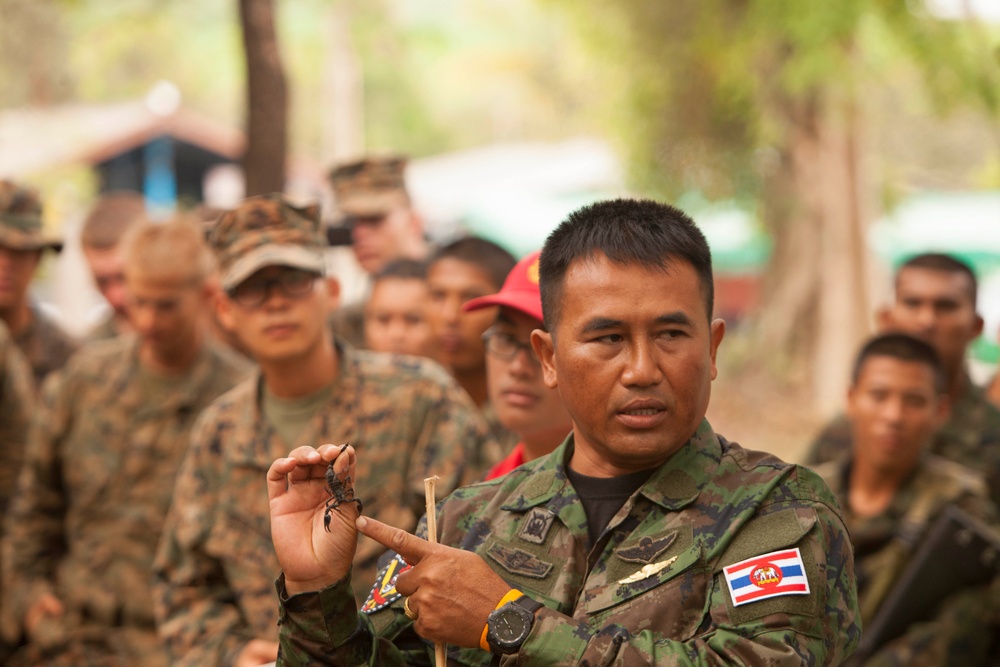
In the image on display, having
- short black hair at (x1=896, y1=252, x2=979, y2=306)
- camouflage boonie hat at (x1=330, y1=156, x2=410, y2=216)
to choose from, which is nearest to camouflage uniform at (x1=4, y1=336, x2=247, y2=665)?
camouflage boonie hat at (x1=330, y1=156, x2=410, y2=216)

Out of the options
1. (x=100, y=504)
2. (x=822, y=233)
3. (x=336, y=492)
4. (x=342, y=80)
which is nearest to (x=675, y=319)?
(x=336, y=492)

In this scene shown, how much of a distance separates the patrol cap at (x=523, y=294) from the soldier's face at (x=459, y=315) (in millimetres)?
1230

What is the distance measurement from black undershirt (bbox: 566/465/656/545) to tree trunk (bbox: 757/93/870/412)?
34.6 ft

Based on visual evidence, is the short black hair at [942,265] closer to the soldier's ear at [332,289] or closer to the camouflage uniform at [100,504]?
the soldier's ear at [332,289]

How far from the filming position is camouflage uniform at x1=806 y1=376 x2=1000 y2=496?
537cm

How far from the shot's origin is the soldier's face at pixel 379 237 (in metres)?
6.95

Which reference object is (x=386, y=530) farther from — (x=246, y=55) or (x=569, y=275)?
(x=246, y=55)

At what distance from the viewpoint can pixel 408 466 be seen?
4.05m

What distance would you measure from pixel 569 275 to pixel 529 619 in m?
0.68

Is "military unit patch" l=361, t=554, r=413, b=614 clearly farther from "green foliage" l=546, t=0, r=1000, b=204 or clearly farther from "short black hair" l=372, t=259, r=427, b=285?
"green foliage" l=546, t=0, r=1000, b=204

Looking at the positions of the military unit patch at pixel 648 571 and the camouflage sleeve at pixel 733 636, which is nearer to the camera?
the camouflage sleeve at pixel 733 636

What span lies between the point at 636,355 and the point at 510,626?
0.55 meters

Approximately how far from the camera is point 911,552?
4.61m

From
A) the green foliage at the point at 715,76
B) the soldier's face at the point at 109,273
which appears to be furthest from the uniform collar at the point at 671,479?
the green foliage at the point at 715,76
